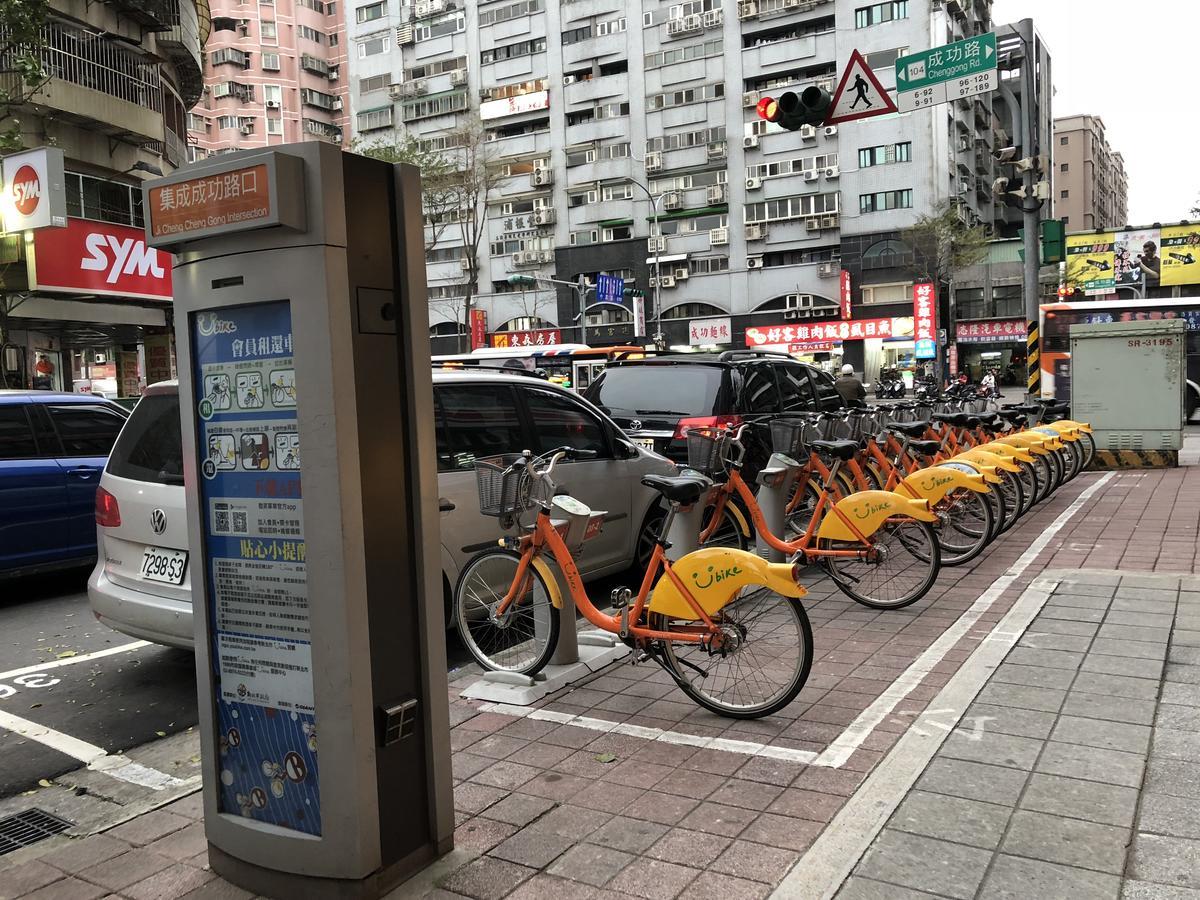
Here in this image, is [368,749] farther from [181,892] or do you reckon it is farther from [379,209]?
[379,209]

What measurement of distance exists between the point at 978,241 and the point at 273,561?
52956 millimetres

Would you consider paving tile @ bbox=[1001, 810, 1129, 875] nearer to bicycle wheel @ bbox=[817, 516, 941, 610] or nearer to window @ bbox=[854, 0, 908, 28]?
bicycle wheel @ bbox=[817, 516, 941, 610]

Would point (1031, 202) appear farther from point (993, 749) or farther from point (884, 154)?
point (884, 154)

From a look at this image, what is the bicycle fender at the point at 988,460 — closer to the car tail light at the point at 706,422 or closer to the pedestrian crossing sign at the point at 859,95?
the car tail light at the point at 706,422

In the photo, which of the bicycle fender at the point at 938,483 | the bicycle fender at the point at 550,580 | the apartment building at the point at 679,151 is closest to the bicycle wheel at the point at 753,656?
the bicycle fender at the point at 550,580

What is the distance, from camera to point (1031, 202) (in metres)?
14.0

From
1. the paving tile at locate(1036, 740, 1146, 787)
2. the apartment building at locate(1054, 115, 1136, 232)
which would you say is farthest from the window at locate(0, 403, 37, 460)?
the apartment building at locate(1054, 115, 1136, 232)

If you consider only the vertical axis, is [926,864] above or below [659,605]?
below

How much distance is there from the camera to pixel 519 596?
199 inches

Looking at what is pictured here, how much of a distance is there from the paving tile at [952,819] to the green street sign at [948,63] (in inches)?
374

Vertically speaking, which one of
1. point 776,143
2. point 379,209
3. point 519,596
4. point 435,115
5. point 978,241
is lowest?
point 519,596

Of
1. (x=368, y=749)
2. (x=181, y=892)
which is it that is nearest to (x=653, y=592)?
(x=368, y=749)

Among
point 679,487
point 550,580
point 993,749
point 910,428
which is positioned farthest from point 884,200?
point 993,749

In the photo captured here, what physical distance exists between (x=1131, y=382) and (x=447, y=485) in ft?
38.7
